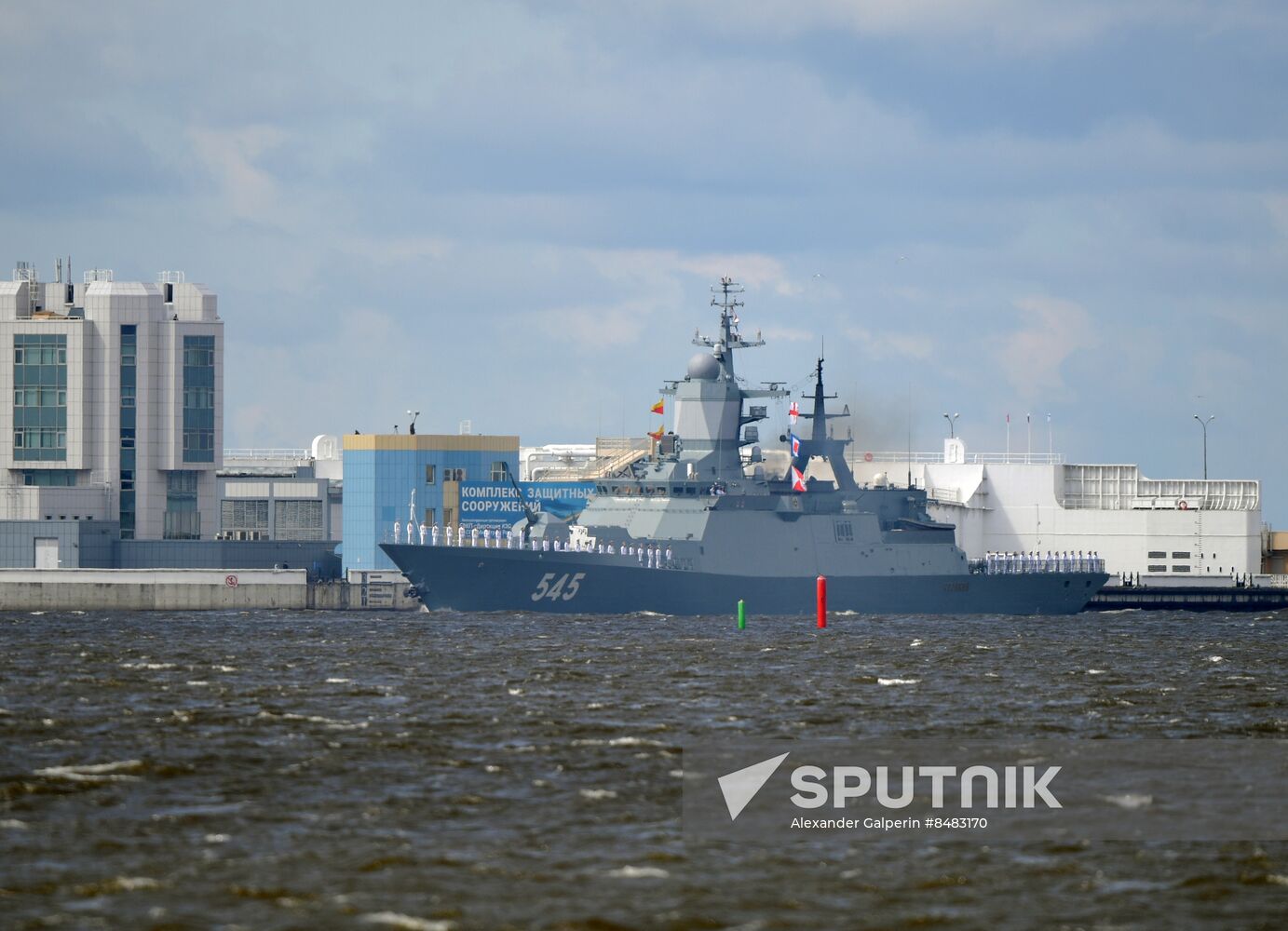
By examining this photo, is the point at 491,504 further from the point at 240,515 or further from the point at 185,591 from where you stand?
the point at 240,515

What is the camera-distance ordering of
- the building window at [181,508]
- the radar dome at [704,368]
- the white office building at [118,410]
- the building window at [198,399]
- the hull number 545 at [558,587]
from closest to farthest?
1. the hull number 545 at [558,587]
2. the radar dome at [704,368]
3. the white office building at [118,410]
4. the building window at [181,508]
5. the building window at [198,399]

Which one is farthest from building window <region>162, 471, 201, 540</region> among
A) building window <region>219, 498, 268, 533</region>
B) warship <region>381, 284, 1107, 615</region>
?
warship <region>381, 284, 1107, 615</region>

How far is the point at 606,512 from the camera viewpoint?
6116cm

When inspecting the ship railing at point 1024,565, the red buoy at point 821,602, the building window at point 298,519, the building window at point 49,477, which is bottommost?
the red buoy at point 821,602

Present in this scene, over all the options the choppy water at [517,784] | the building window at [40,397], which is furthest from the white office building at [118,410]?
the choppy water at [517,784]

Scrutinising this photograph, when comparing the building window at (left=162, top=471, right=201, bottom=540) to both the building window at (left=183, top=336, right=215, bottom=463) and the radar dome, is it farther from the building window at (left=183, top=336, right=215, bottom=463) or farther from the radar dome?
the radar dome

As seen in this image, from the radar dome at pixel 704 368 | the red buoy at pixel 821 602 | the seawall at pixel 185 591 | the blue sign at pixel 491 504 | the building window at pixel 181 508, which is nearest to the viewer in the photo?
the red buoy at pixel 821 602

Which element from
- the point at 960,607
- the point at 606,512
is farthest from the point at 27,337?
the point at 960,607

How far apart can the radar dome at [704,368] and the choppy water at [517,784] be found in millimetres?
20753

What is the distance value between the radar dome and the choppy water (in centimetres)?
2075

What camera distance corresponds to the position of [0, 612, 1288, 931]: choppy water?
607 inches

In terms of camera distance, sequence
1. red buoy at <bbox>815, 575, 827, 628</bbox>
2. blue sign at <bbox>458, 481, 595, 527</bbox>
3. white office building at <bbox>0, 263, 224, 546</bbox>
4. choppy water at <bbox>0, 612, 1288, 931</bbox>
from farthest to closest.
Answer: white office building at <bbox>0, 263, 224, 546</bbox>
blue sign at <bbox>458, 481, 595, 527</bbox>
red buoy at <bbox>815, 575, 827, 628</bbox>
choppy water at <bbox>0, 612, 1288, 931</bbox>

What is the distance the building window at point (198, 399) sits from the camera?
82.4 m

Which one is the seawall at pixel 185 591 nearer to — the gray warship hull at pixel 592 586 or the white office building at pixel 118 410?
the white office building at pixel 118 410
